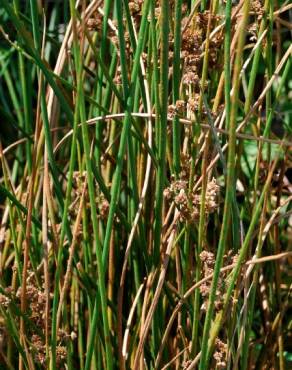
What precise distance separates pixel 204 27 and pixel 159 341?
0.41 m

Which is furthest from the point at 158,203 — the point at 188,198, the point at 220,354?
the point at 220,354

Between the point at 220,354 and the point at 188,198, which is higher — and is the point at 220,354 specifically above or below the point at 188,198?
below

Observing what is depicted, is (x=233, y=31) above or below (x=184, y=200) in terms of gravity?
above

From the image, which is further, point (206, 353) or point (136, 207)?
point (136, 207)

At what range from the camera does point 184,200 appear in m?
0.82

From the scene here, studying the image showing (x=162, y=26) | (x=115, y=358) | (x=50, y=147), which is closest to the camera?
(x=162, y=26)

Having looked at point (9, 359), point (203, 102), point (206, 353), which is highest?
point (203, 102)

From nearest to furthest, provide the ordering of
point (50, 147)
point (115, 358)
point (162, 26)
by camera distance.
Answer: point (162, 26) < point (50, 147) < point (115, 358)

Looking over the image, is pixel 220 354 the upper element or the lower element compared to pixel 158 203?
lower

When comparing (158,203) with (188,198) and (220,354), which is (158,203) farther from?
(220,354)

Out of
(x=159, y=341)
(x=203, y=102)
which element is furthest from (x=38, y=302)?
(x=203, y=102)

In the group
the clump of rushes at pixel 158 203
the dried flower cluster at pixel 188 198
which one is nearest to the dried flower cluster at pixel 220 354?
the clump of rushes at pixel 158 203

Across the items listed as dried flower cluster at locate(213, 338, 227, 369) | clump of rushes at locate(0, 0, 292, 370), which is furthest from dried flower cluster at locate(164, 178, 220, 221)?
dried flower cluster at locate(213, 338, 227, 369)

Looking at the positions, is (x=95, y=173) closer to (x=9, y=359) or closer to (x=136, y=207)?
(x=136, y=207)
